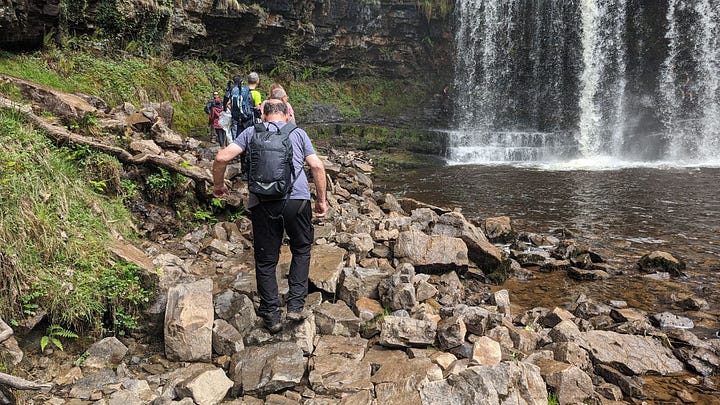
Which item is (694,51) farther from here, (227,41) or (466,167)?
(227,41)

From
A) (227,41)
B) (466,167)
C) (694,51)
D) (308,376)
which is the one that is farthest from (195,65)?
(694,51)

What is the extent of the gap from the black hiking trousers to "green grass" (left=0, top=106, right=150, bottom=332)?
1132 mm

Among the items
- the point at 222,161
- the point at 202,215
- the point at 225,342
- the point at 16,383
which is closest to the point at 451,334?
the point at 225,342

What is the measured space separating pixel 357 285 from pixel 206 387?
2077 mm

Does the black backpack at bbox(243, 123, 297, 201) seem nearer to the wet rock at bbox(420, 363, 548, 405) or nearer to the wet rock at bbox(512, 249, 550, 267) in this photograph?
the wet rock at bbox(420, 363, 548, 405)

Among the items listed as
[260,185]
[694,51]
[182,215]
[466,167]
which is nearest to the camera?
[260,185]

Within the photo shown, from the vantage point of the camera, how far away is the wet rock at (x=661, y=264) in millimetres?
7223

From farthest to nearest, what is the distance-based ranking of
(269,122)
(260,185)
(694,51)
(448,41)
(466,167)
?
(448,41) < (694,51) < (466,167) < (269,122) < (260,185)

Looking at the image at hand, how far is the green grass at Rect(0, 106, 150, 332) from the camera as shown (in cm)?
360

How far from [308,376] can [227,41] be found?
23.1 m

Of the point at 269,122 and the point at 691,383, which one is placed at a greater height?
the point at 269,122

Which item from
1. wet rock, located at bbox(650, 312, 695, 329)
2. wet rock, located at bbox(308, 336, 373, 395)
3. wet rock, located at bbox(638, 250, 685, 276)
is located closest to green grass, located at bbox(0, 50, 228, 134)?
wet rock, located at bbox(308, 336, 373, 395)

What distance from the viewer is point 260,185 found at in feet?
12.6

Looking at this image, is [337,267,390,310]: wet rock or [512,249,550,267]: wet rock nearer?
[337,267,390,310]: wet rock
